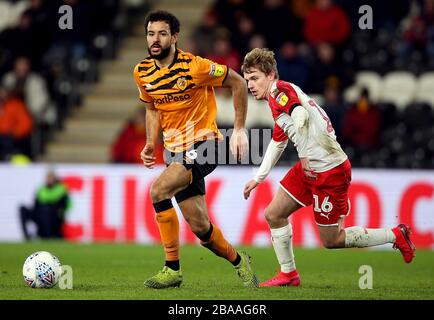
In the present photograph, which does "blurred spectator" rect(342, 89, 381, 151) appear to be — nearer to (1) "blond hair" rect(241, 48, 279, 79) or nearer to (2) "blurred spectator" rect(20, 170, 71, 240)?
(2) "blurred spectator" rect(20, 170, 71, 240)

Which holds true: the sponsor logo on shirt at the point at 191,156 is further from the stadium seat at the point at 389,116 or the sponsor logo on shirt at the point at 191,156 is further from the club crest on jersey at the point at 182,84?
the stadium seat at the point at 389,116

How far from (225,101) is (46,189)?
3308 millimetres

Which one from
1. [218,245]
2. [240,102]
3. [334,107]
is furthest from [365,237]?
[334,107]

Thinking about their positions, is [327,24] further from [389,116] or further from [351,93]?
[389,116]

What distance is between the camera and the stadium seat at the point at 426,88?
58.5 ft

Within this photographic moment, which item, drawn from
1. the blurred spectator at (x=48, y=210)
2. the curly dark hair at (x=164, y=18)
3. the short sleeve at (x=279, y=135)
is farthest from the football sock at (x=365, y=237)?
the blurred spectator at (x=48, y=210)

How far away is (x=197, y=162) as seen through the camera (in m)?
9.83

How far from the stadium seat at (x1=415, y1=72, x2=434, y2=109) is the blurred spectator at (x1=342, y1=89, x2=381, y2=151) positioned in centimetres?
110

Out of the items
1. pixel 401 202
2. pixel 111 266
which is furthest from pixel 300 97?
pixel 401 202

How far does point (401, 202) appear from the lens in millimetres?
16375

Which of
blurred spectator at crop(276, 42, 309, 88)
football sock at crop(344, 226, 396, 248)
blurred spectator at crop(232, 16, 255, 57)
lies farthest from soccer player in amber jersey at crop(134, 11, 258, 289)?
blurred spectator at crop(232, 16, 255, 57)

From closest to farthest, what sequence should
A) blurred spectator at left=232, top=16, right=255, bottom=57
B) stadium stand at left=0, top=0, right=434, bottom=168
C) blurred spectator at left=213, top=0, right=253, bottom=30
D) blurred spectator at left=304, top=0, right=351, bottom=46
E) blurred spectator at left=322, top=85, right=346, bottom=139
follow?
blurred spectator at left=322, top=85, right=346, bottom=139, stadium stand at left=0, top=0, right=434, bottom=168, blurred spectator at left=304, top=0, right=351, bottom=46, blurred spectator at left=232, top=16, right=255, bottom=57, blurred spectator at left=213, top=0, right=253, bottom=30

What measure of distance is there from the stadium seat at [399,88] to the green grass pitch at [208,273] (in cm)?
305

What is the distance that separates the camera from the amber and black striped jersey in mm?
9938
